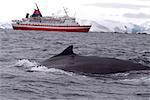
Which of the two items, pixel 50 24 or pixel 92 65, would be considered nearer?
pixel 92 65

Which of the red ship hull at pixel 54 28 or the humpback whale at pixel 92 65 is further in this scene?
the red ship hull at pixel 54 28

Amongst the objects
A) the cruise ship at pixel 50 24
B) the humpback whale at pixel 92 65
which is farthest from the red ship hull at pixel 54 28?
the humpback whale at pixel 92 65

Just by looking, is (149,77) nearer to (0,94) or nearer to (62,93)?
(62,93)

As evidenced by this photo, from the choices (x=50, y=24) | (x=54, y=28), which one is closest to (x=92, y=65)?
(x=54, y=28)

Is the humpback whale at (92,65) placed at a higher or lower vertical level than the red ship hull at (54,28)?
higher

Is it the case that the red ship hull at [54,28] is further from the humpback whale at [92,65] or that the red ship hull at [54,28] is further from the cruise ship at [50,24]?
the humpback whale at [92,65]

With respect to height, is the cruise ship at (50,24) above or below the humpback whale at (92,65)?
below

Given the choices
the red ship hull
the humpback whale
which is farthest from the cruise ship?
the humpback whale

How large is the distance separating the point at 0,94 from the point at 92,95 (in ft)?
7.85

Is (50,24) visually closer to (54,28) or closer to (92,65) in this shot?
(54,28)

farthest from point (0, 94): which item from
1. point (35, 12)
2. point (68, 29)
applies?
point (35, 12)

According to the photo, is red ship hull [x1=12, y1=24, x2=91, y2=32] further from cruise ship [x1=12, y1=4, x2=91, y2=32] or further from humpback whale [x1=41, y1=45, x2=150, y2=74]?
humpback whale [x1=41, y1=45, x2=150, y2=74]

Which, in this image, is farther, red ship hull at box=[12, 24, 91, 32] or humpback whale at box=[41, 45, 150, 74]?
red ship hull at box=[12, 24, 91, 32]

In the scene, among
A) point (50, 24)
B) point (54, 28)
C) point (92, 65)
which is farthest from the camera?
point (50, 24)
